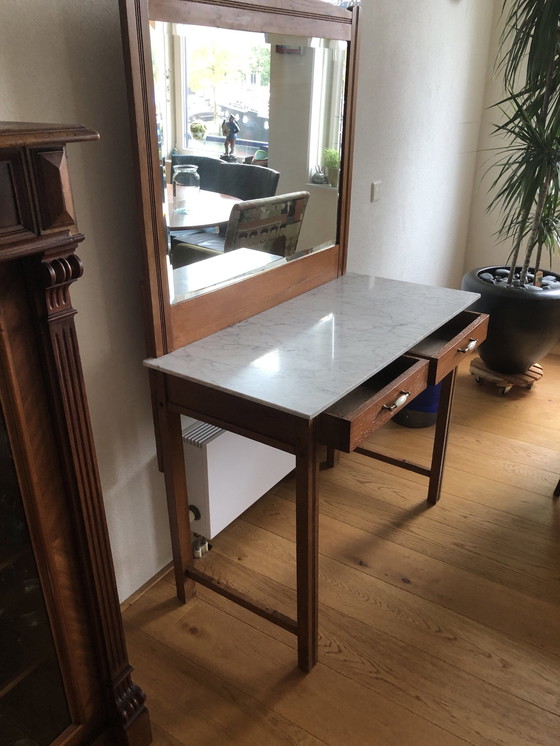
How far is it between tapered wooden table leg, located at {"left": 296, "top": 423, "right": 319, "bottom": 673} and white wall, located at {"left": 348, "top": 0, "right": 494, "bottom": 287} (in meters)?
1.28

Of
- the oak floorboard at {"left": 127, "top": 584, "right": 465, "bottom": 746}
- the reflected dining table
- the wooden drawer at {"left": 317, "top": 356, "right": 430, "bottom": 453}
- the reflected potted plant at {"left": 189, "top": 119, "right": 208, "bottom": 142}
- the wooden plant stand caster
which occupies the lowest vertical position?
the oak floorboard at {"left": 127, "top": 584, "right": 465, "bottom": 746}

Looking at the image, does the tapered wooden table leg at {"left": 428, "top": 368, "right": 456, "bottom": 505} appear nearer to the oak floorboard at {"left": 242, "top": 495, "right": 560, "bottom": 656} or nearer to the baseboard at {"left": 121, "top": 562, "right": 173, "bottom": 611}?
the oak floorboard at {"left": 242, "top": 495, "right": 560, "bottom": 656}

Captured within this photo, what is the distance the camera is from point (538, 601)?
5.97 feet

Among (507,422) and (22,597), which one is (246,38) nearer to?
(22,597)

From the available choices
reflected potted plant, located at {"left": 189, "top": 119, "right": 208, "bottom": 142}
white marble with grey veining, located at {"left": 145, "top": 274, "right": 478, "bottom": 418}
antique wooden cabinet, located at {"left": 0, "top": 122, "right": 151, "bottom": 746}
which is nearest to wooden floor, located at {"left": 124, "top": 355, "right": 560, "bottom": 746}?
antique wooden cabinet, located at {"left": 0, "top": 122, "right": 151, "bottom": 746}

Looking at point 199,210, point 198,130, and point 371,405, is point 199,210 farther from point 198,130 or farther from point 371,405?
point 371,405

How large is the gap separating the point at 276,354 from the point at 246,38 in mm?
771

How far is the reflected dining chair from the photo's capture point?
1.53 m

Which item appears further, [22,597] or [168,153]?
[168,153]

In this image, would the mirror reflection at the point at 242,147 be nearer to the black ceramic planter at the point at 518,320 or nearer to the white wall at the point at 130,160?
the white wall at the point at 130,160

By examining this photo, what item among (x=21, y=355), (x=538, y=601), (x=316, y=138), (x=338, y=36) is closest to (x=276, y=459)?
(x=538, y=601)

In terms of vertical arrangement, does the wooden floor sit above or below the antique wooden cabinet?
below

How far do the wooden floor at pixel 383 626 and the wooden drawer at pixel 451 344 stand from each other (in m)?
0.65

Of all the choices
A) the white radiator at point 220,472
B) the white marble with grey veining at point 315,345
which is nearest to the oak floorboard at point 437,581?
the white radiator at point 220,472
